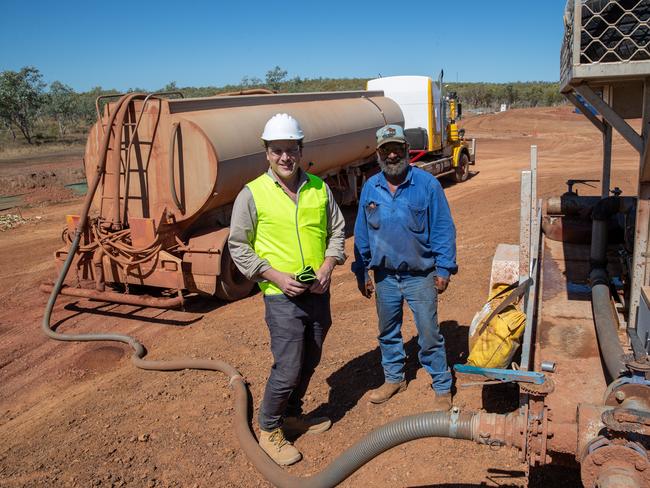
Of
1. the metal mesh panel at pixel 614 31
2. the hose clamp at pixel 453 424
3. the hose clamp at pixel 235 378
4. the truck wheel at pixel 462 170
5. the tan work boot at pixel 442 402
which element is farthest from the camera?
the truck wheel at pixel 462 170

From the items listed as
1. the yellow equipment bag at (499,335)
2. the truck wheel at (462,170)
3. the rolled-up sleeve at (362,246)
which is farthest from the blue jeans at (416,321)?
the truck wheel at (462,170)

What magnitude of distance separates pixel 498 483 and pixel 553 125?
33.3m

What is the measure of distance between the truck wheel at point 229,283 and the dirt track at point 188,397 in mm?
146

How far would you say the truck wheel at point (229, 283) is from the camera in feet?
21.7

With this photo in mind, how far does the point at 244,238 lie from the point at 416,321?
4.64 feet

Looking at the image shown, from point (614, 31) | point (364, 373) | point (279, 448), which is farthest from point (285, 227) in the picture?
point (614, 31)

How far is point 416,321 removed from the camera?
4.00m

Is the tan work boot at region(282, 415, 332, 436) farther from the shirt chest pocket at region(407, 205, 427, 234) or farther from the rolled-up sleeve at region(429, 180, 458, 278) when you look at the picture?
the shirt chest pocket at region(407, 205, 427, 234)

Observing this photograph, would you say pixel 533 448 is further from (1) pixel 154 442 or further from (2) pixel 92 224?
(2) pixel 92 224

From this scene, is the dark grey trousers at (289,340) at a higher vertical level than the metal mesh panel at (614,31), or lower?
lower

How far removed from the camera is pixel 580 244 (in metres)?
6.39

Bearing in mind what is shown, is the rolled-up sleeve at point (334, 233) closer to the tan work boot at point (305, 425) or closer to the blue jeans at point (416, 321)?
the blue jeans at point (416, 321)

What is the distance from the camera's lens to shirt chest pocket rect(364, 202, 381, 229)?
3.91 metres

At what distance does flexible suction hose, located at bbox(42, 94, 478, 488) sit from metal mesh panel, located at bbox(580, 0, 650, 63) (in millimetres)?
2165
